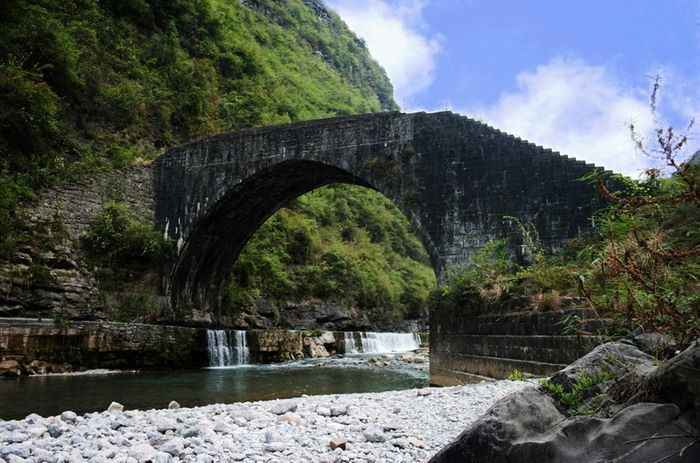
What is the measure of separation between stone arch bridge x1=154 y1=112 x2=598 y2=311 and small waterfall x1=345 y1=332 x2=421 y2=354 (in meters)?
5.87

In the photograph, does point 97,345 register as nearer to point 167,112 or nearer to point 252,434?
point 252,434

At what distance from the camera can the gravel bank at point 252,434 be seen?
3.54 metres

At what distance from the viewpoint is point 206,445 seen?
12.4 feet

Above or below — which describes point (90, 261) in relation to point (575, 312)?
above

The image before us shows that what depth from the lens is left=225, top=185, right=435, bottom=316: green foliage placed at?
78.5ft

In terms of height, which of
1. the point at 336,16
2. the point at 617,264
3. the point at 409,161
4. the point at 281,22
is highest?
the point at 336,16

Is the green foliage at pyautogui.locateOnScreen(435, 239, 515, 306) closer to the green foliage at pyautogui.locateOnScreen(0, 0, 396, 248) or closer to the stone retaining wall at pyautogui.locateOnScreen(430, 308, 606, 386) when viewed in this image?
the stone retaining wall at pyautogui.locateOnScreen(430, 308, 606, 386)

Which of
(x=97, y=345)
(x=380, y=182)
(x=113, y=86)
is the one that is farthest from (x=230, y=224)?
(x=113, y=86)

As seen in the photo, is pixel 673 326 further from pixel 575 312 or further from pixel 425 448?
pixel 575 312

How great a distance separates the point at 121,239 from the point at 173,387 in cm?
805

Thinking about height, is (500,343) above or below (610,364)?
below

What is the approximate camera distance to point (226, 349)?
665 inches

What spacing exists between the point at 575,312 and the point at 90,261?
46.9ft

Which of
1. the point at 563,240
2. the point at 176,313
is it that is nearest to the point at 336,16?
the point at 176,313
